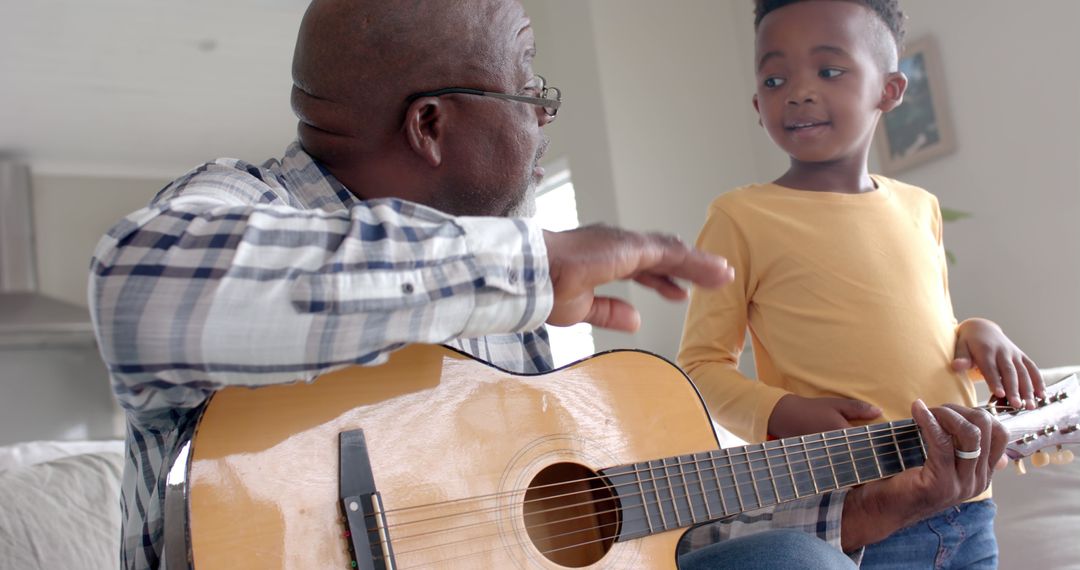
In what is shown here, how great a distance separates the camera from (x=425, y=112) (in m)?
1.03

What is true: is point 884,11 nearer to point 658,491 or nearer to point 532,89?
point 532,89

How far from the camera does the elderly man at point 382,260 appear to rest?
0.66 meters

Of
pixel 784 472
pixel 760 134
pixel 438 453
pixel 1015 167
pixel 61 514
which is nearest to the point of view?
pixel 438 453

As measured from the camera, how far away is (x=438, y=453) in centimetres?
78

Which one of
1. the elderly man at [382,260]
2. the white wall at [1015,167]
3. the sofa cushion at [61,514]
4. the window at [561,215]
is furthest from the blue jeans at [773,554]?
the window at [561,215]

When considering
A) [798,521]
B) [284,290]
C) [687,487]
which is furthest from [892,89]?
[284,290]

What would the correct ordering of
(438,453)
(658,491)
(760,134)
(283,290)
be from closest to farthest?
1. (283,290)
2. (438,453)
3. (658,491)
4. (760,134)

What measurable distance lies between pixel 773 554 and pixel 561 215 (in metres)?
2.91

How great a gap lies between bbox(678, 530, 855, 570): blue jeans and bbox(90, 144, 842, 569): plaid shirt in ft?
1.12

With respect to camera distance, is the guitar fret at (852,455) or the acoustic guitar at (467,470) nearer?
the acoustic guitar at (467,470)

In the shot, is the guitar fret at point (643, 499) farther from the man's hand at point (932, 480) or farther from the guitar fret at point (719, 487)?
the man's hand at point (932, 480)

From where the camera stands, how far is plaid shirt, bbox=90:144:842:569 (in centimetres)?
65

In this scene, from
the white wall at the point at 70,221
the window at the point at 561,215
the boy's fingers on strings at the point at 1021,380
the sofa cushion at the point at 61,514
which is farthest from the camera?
the white wall at the point at 70,221

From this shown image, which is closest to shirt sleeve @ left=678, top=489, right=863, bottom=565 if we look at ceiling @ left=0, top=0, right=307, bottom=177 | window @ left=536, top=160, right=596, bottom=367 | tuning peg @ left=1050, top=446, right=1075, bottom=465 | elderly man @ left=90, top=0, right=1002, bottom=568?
elderly man @ left=90, top=0, right=1002, bottom=568
